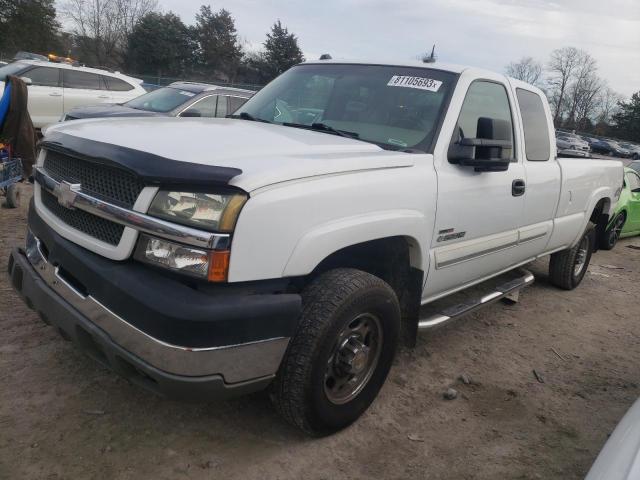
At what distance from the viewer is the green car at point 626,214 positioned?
29.9 ft

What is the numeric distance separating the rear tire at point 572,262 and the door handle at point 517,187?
2.16m

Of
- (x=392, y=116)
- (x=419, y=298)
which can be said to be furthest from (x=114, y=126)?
(x=419, y=298)

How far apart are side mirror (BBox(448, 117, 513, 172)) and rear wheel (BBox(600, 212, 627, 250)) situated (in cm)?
679

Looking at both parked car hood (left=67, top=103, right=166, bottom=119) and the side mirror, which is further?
parked car hood (left=67, top=103, right=166, bottom=119)

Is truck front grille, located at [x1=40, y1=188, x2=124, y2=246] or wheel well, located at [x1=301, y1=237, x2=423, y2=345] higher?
truck front grille, located at [x1=40, y1=188, x2=124, y2=246]

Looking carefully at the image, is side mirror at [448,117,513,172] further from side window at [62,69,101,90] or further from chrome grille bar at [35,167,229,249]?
side window at [62,69,101,90]

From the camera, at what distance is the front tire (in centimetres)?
244

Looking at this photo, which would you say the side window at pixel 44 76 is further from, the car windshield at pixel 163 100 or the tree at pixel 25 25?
the tree at pixel 25 25

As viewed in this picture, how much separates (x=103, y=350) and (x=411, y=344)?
180 cm

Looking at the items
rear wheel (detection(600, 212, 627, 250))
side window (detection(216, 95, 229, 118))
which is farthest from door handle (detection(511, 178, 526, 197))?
side window (detection(216, 95, 229, 118))

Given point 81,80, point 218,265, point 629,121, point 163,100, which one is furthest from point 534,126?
point 629,121

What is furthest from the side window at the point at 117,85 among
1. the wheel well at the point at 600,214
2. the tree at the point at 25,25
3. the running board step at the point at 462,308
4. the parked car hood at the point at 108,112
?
the tree at the point at 25,25

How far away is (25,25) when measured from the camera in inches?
1550

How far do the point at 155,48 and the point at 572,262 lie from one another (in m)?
47.0
